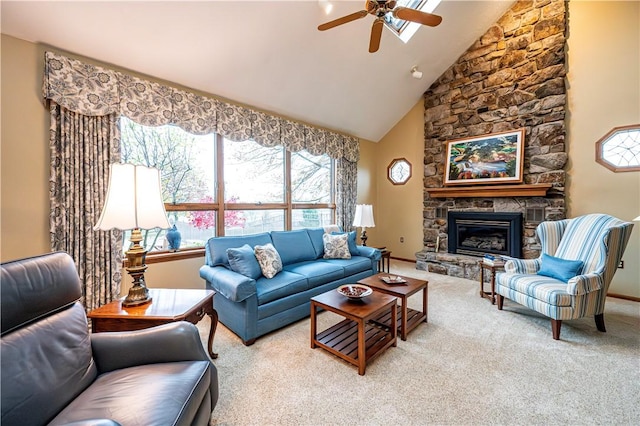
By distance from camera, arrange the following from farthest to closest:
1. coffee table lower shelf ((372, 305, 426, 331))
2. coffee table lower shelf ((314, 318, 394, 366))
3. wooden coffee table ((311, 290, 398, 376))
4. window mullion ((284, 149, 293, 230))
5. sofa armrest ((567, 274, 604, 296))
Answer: window mullion ((284, 149, 293, 230)) → coffee table lower shelf ((372, 305, 426, 331)) → sofa armrest ((567, 274, 604, 296)) → coffee table lower shelf ((314, 318, 394, 366)) → wooden coffee table ((311, 290, 398, 376))

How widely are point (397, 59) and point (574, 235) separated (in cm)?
341

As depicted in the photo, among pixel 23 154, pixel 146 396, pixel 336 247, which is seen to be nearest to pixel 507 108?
pixel 336 247

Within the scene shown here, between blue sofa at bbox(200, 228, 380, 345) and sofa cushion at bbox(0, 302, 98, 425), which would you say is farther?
blue sofa at bbox(200, 228, 380, 345)

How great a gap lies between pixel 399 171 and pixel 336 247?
2.89 m

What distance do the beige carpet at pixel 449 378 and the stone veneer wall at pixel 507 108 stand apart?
199cm

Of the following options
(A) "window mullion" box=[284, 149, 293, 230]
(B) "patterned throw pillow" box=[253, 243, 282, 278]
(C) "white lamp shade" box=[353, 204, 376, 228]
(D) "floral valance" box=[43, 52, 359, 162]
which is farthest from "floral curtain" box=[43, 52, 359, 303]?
(C) "white lamp shade" box=[353, 204, 376, 228]

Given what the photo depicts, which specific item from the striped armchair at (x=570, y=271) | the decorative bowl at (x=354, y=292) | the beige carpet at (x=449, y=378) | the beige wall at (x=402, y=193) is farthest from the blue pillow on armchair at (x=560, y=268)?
the beige wall at (x=402, y=193)

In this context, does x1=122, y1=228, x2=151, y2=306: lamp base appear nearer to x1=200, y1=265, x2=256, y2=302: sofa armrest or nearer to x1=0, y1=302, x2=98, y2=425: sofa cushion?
x1=0, y1=302, x2=98, y2=425: sofa cushion

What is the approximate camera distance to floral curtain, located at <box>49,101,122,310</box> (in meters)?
2.45

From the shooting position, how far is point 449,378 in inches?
75.7

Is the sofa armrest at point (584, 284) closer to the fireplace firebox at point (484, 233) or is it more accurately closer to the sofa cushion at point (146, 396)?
the fireplace firebox at point (484, 233)

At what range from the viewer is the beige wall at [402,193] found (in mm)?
5488

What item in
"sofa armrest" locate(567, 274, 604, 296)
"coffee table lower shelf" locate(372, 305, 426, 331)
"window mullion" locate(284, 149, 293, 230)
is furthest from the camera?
"window mullion" locate(284, 149, 293, 230)

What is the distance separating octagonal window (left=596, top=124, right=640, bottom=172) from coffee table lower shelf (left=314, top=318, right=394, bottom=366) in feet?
12.6
